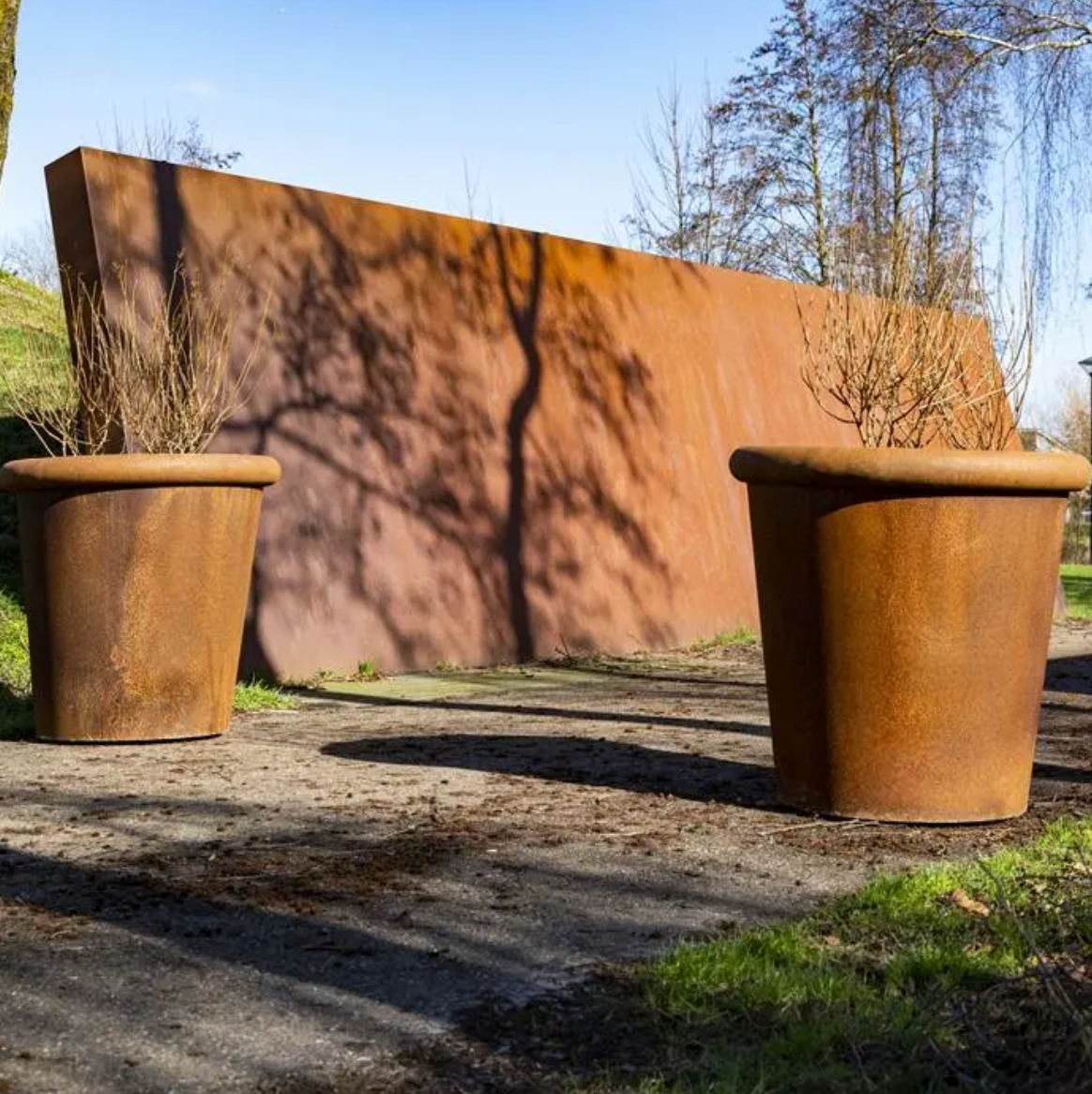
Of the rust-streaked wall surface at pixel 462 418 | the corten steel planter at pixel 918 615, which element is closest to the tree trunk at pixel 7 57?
the rust-streaked wall surface at pixel 462 418

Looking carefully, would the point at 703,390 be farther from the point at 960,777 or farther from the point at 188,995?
the point at 188,995

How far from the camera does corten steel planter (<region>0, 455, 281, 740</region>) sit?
6.10 meters

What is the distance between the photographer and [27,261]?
24.7 meters

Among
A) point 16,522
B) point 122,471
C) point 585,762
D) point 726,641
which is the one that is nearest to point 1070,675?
point 726,641

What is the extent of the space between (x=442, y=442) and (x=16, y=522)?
9.25 feet

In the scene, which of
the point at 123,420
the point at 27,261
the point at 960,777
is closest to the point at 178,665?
the point at 123,420

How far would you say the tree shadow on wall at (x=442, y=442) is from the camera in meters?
8.47

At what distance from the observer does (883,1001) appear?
2.69m

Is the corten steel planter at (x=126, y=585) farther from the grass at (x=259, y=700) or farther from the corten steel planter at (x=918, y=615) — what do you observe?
the corten steel planter at (x=918, y=615)

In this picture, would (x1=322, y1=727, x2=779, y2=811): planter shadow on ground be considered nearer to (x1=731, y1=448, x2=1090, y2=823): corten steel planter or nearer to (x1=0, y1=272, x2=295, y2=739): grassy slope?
(x1=731, y1=448, x2=1090, y2=823): corten steel planter

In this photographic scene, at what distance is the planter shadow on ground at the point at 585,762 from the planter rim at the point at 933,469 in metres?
1.05

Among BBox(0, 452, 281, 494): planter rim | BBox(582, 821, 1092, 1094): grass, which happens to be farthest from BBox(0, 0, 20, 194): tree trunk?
BBox(582, 821, 1092, 1094): grass

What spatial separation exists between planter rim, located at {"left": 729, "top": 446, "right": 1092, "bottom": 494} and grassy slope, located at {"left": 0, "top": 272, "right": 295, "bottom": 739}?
3.65 m

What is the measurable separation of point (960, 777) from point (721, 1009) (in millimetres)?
1960
